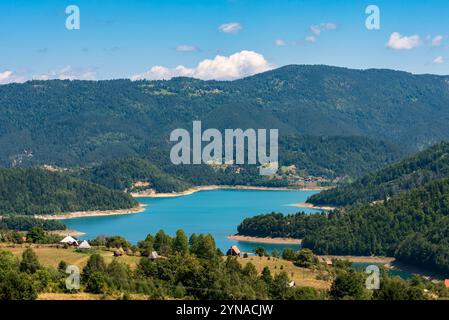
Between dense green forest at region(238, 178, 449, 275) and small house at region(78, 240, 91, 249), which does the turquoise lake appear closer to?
dense green forest at region(238, 178, 449, 275)

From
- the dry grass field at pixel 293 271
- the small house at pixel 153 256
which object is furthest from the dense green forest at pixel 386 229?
the small house at pixel 153 256

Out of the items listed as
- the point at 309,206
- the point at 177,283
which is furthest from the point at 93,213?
the point at 177,283

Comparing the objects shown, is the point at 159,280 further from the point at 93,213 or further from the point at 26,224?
the point at 93,213

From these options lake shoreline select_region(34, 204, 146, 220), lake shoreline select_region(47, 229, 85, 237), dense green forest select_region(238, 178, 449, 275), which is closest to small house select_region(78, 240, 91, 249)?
dense green forest select_region(238, 178, 449, 275)

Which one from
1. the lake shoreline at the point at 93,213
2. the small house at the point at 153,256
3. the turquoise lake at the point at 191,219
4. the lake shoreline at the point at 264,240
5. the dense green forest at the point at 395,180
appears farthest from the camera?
the lake shoreline at the point at 93,213

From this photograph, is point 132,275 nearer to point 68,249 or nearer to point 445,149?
point 68,249

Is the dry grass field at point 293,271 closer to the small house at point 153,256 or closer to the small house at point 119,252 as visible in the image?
the small house at point 153,256

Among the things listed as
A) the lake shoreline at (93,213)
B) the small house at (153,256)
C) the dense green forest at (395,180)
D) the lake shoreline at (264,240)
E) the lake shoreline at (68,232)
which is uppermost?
the dense green forest at (395,180)

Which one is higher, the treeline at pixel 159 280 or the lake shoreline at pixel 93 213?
the treeline at pixel 159 280
